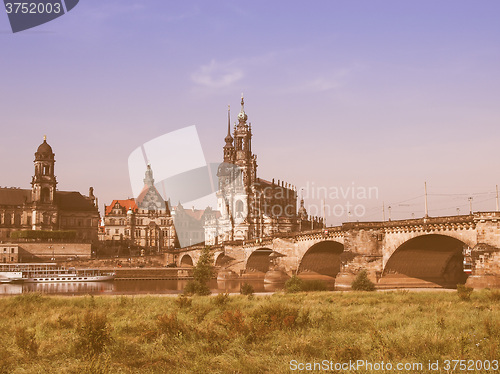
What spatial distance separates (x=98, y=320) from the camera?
18016 millimetres

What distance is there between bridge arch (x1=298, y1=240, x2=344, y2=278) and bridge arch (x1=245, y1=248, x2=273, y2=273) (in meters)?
17.2

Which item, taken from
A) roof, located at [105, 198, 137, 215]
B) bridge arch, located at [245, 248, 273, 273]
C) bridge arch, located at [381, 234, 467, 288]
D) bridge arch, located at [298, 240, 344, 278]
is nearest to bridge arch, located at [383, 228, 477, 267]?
bridge arch, located at [381, 234, 467, 288]

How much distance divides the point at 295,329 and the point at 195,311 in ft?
23.4

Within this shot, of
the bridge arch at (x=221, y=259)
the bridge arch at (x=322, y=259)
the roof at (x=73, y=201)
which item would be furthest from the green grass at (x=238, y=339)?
the roof at (x=73, y=201)

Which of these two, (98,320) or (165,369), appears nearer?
(165,369)

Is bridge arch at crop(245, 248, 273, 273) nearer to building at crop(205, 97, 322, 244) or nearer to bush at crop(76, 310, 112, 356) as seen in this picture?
building at crop(205, 97, 322, 244)

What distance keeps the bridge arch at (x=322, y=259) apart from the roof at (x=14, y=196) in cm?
8263

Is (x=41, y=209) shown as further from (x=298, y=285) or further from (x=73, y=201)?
(x=298, y=285)

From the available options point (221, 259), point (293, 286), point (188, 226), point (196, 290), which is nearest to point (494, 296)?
point (293, 286)

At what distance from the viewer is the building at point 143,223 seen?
14962 centimetres

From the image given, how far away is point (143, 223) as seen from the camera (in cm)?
15188

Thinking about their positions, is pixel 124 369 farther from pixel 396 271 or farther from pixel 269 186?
pixel 269 186

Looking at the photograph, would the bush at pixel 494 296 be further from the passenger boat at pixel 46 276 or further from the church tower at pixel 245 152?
the church tower at pixel 245 152

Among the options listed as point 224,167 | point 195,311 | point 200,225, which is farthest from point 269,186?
point 195,311
